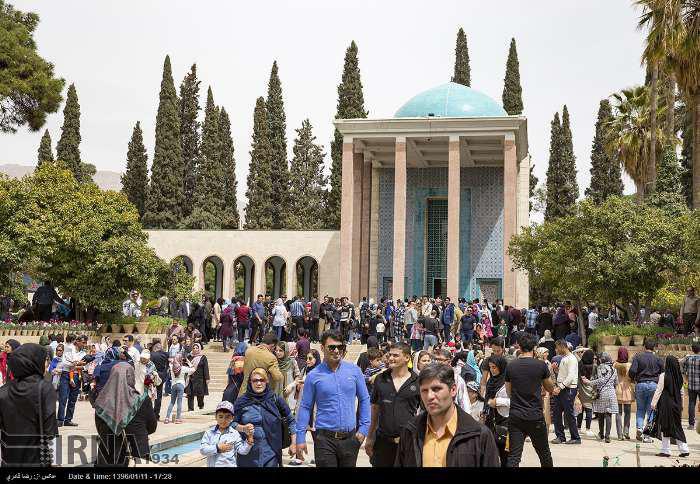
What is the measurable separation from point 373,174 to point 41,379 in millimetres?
34337

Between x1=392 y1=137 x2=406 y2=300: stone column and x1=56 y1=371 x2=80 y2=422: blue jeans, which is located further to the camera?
x1=392 y1=137 x2=406 y2=300: stone column

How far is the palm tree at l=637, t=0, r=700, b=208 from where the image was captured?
2220cm

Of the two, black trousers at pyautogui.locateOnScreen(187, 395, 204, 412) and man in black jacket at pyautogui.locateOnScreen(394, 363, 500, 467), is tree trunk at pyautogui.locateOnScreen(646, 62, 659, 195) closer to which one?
black trousers at pyautogui.locateOnScreen(187, 395, 204, 412)

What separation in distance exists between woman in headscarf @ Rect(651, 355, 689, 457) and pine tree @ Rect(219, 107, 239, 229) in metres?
39.1

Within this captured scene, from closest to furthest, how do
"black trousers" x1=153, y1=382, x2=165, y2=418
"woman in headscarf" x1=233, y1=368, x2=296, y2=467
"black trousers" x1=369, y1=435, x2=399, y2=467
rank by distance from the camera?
"woman in headscarf" x1=233, y1=368, x2=296, y2=467 < "black trousers" x1=369, y1=435, x2=399, y2=467 < "black trousers" x1=153, y1=382, x2=165, y2=418

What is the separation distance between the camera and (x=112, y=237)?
26.4 m

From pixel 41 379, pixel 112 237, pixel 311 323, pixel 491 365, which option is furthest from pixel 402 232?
pixel 41 379

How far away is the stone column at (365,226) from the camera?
38062 mm

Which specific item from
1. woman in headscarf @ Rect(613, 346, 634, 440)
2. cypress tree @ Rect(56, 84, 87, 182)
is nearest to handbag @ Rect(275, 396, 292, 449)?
woman in headscarf @ Rect(613, 346, 634, 440)

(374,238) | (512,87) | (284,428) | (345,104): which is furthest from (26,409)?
(512,87)

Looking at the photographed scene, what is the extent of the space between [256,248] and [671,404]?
1208 inches

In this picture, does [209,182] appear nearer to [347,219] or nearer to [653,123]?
[347,219]
